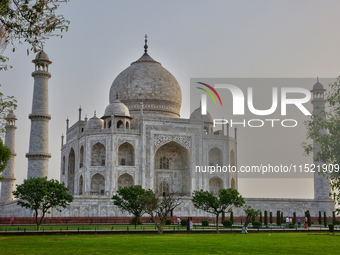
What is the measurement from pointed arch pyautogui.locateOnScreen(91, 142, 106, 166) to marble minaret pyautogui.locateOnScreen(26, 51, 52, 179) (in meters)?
4.28

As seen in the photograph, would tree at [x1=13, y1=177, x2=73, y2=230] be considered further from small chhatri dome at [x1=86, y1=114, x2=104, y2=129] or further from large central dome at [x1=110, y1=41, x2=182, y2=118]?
large central dome at [x1=110, y1=41, x2=182, y2=118]

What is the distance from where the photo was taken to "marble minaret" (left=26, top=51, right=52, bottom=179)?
30531 mm

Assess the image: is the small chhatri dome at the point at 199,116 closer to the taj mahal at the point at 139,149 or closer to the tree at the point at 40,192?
the taj mahal at the point at 139,149

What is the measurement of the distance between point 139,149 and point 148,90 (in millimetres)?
6276

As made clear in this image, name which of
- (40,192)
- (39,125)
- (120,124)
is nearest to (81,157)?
(120,124)

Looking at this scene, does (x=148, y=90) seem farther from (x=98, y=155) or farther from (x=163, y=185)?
(x=163, y=185)

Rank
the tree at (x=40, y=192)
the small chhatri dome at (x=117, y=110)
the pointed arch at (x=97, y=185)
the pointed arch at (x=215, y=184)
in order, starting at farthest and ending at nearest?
the pointed arch at (x=215, y=184)
the small chhatri dome at (x=117, y=110)
the pointed arch at (x=97, y=185)
the tree at (x=40, y=192)

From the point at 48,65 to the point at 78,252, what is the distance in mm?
22856

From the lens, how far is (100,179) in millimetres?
Answer: 33938

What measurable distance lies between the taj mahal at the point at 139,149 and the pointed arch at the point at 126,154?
0.07 metres

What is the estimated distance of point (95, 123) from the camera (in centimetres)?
3644

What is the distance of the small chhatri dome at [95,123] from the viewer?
36.2 meters

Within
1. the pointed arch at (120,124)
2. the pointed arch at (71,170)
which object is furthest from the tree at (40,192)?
the pointed arch at (71,170)

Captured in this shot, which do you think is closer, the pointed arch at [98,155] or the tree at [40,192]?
the tree at [40,192]
